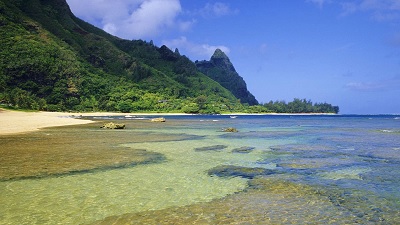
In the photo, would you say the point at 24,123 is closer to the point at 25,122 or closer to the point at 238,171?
the point at 25,122

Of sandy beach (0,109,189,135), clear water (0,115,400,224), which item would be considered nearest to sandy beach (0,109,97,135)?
sandy beach (0,109,189,135)

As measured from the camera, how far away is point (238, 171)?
18.0 metres

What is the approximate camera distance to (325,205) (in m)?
11.4

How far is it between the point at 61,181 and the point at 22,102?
364 feet

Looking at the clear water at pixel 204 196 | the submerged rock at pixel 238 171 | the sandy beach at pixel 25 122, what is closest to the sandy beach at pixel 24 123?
the sandy beach at pixel 25 122

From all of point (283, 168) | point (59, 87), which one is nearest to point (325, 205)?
point (283, 168)

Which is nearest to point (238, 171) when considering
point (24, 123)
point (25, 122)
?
point (24, 123)

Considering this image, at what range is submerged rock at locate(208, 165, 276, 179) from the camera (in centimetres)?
1697

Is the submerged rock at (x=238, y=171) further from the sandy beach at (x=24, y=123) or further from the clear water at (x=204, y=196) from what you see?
the sandy beach at (x=24, y=123)

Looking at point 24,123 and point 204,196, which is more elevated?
point 24,123

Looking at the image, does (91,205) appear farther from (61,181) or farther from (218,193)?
(218,193)

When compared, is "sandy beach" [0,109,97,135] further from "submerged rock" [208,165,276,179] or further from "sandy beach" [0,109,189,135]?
"submerged rock" [208,165,276,179]

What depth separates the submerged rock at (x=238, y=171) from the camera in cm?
1697

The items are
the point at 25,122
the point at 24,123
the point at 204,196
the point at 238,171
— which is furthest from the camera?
the point at 25,122
